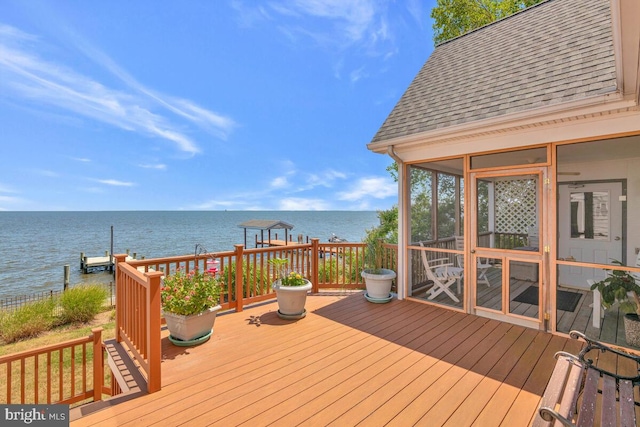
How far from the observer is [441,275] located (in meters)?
4.81

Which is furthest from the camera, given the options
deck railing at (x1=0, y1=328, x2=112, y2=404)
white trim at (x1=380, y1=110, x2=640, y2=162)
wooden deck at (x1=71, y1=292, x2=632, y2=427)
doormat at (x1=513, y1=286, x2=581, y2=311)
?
doormat at (x1=513, y1=286, x2=581, y2=311)

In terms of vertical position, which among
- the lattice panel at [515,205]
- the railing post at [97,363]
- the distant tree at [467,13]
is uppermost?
the distant tree at [467,13]

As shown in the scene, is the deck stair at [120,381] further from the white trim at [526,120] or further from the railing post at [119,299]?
the white trim at [526,120]

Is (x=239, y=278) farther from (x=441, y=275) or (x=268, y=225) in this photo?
(x=268, y=225)

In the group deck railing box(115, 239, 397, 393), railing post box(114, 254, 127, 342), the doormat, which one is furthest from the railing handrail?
the doormat

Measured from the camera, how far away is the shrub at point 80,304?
26.0ft

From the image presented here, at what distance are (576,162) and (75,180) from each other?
4984cm

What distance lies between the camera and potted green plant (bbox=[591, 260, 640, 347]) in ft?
9.95

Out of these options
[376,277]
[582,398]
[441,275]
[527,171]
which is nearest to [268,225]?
[376,277]

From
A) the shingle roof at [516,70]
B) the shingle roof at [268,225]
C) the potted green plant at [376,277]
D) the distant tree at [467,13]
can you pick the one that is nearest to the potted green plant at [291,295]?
the potted green plant at [376,277]

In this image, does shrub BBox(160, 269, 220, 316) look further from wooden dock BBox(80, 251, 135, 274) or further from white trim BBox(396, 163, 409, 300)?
wooden dock BBox(80, 251, 135, 274)

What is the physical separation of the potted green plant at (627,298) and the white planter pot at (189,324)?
15.2 ft

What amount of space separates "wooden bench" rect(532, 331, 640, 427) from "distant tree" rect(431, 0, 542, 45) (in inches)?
546

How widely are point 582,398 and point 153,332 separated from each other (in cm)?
303
